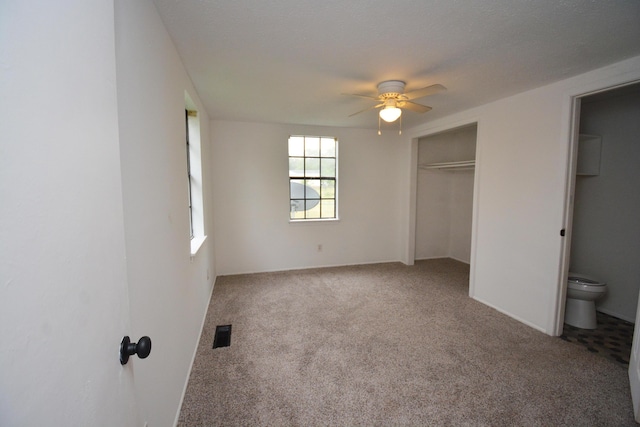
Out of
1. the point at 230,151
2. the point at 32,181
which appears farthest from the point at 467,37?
the point at 230,151

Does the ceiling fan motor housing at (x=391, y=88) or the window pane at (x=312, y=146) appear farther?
the window pane at (x=312, y=146)


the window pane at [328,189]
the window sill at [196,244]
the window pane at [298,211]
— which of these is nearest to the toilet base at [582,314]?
the window pane at [328,189]

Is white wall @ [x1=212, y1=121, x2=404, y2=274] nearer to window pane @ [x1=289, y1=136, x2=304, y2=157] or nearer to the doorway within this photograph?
window pane @ [x1=289, y1=136, x2=304, y2=157]

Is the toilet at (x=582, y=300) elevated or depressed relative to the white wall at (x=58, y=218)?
depressed

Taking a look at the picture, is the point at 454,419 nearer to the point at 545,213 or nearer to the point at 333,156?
the point at 545,213

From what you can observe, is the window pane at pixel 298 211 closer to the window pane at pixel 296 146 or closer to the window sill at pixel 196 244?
the window pane at pixel 296 146

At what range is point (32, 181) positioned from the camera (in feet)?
1.37

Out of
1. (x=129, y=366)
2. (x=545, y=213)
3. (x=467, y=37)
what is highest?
(x=467, y=37)

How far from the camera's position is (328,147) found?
4.45 metres

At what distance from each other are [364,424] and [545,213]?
243 cm

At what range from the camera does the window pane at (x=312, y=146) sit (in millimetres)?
4344

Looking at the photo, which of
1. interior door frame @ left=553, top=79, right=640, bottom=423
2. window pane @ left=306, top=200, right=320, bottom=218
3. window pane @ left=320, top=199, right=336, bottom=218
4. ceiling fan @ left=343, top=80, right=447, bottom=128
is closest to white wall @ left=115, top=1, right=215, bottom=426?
ceiling fan @ left=343, top=80, right=447, bottom=128

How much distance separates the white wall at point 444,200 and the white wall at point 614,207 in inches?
66.6

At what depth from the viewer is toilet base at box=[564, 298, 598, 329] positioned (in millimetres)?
2654
